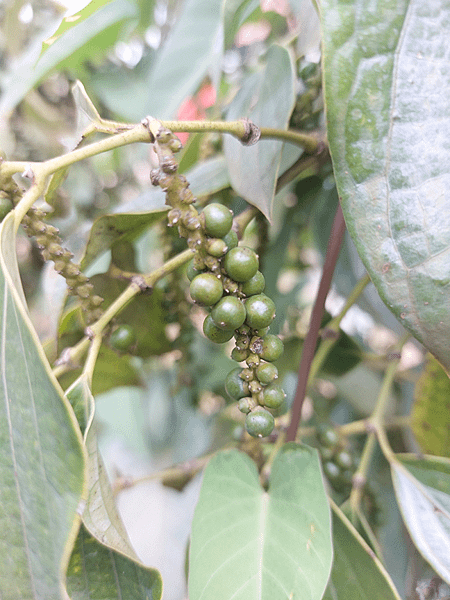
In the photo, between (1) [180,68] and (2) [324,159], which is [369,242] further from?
(1) [180,68]

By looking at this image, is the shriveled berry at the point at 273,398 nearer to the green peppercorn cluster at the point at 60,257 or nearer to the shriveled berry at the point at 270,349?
the shriveled berry at the point at 270,349

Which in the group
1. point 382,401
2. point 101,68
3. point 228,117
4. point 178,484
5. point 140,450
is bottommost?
point 140,450

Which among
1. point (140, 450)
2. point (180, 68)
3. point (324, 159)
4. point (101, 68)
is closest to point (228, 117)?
point (324, 159)

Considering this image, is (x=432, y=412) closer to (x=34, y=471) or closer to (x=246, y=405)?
A: (x=246, y=405)

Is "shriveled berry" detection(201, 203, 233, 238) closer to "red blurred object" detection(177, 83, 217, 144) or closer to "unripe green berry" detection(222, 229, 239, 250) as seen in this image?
"unripe green berry" detection(222, 229, 239, 250)

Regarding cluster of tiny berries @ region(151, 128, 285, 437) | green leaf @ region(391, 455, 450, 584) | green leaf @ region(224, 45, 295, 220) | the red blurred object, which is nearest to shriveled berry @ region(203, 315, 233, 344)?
cluster of tiny berries @ region(151, 128, 285, 437)
